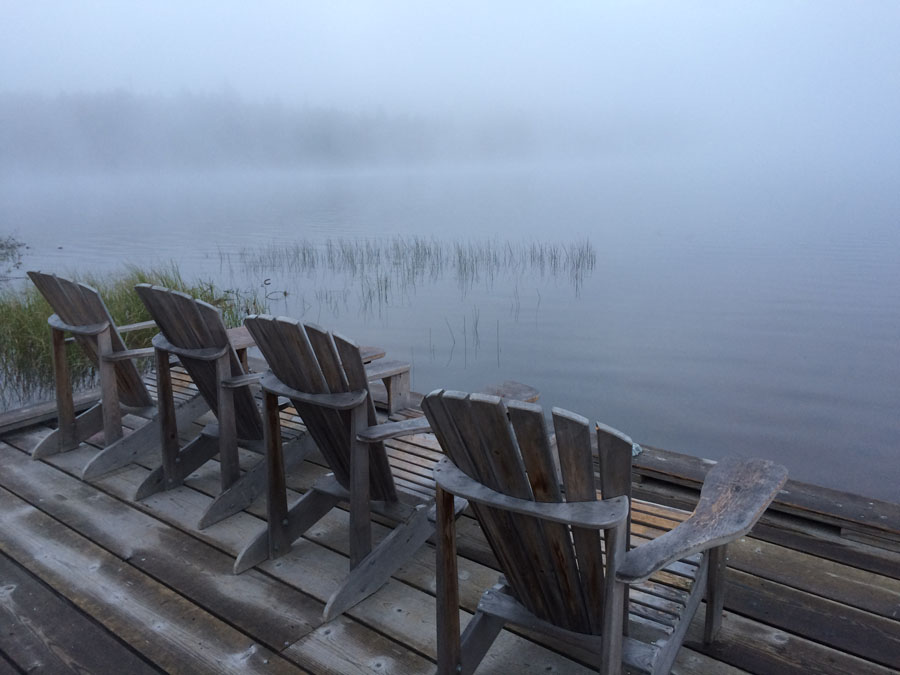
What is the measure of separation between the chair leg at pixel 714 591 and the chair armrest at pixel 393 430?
818 millimetres

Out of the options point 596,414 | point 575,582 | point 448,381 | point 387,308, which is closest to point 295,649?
point 575,582

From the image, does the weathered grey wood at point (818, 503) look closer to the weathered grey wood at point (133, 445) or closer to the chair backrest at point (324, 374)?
the chair backrest at point (324, 374)

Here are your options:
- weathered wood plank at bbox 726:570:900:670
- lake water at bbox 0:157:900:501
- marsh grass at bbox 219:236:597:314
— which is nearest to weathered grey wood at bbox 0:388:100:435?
weathered wood plank at bbox 726:570:900:670

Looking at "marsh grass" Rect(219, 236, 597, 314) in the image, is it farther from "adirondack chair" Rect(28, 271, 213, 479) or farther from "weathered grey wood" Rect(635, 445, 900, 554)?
"weathered grey wood" Rect(635, 445, 900, 554)

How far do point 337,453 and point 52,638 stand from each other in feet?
2.99

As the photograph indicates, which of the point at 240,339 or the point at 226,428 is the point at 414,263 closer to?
the point at 240,339

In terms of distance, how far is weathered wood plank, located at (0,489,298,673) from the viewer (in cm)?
192

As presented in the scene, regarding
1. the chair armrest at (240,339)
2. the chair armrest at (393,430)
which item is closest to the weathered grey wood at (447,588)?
the chair armrest at (393,430)

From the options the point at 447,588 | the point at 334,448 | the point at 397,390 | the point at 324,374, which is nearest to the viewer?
the point at 447,588

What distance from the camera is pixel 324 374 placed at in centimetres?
216

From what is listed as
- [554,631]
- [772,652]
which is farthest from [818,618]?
[554,631]

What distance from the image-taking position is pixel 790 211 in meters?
28.5

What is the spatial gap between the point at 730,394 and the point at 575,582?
6.67m

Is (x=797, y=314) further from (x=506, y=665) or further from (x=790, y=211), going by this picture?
(x=790, y=211)
